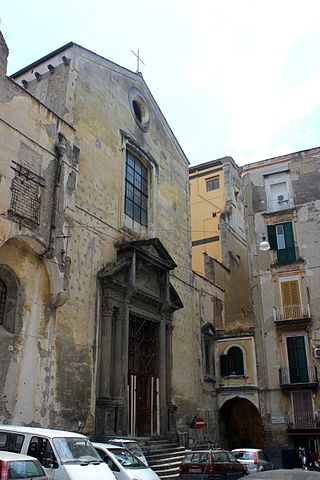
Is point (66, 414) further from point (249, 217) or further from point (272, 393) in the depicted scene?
point (249, 217)

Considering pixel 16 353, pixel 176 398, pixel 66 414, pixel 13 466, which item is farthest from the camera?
pixel 176 398

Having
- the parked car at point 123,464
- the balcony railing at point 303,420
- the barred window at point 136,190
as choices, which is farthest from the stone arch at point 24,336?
the balcony railing at point 303,420

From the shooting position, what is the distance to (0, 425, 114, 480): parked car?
28.5ft

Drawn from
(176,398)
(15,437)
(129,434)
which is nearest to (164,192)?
(176,398)

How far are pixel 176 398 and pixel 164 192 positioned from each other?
928 cm

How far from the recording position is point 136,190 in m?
21.7

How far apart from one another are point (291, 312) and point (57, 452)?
1580 centimetres

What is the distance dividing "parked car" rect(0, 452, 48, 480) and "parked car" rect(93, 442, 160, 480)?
9.40 feet

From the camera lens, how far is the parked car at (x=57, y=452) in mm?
8672

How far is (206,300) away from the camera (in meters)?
25.3

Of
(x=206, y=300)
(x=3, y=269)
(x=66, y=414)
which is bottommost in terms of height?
(x=66, y=414)

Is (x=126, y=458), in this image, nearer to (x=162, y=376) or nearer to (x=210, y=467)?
(x=210, y=467)

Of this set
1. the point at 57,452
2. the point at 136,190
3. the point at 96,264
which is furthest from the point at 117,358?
the point at 57,452

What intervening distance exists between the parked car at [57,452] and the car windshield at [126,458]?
1557 mm
